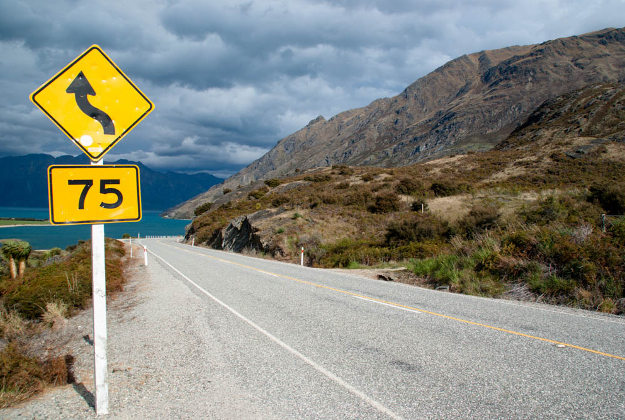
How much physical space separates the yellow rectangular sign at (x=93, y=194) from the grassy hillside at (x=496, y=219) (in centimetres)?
926

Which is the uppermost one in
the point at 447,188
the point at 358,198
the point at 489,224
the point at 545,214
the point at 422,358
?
the point at 447,188

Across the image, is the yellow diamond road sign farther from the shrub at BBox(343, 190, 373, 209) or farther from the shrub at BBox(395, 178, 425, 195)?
the shrub at BBox(395, 178, 425, 195)

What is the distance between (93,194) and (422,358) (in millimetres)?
4279

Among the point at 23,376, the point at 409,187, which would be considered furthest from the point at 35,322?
the point at 409,187

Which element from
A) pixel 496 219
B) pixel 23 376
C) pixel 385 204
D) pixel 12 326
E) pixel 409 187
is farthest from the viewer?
pixel 409 187

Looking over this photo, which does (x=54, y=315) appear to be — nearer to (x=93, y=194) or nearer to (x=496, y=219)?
(x=93, y=194)

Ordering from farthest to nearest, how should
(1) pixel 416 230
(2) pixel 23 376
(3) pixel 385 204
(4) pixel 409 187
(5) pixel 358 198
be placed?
1. (4) pixel 409 187
2. (5) pixel 358 198
3. (3) pixel 385 204
4. (1) pixel 416 230
5. (2) pixel 23 376

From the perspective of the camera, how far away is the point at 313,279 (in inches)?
489

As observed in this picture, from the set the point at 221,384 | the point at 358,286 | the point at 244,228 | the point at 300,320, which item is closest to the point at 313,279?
the point at 358,286

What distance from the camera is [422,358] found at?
15.5 feet

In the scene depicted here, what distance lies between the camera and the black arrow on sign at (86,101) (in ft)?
11.1

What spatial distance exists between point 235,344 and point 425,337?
295 centimetres

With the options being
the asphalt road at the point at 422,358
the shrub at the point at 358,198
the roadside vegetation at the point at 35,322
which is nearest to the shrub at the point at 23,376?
the roadside vegetation at the point at 35,322

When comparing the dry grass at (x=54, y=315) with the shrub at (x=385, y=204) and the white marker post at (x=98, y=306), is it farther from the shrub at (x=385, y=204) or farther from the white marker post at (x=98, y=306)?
the shrub at (x=385, y=204)
